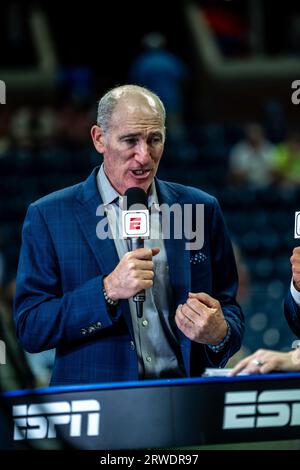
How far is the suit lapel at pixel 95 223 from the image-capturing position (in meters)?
2.62

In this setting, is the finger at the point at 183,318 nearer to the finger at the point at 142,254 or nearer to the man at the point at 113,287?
the man at the point at 113,287

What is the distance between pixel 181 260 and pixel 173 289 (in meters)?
0.07

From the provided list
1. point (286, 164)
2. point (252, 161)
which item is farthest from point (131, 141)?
point (286, 164)

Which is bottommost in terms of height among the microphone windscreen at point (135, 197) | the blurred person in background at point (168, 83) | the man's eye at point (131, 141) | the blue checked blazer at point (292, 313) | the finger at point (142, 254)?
the blue checked blazer at point (292, 313)

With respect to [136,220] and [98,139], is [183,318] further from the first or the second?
[98,139]

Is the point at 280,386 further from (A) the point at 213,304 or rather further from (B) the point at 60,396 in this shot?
(B) the point at 60,396

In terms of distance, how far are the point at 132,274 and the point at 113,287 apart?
0.23 ft

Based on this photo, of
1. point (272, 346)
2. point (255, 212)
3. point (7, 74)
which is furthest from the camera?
point (7, 74)

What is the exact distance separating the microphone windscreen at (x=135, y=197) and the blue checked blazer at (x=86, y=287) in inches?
4.0

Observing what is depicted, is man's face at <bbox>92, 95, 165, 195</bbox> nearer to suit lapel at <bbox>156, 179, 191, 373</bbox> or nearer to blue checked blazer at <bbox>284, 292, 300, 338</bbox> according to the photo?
suit lapel at <bbox>156, 179, 191, 373</bbox>

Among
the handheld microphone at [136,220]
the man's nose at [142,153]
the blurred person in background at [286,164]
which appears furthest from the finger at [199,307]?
the blurred person in background at [286,164]

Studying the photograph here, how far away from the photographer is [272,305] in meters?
4.13

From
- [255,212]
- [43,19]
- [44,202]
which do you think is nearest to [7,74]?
[43,19]
